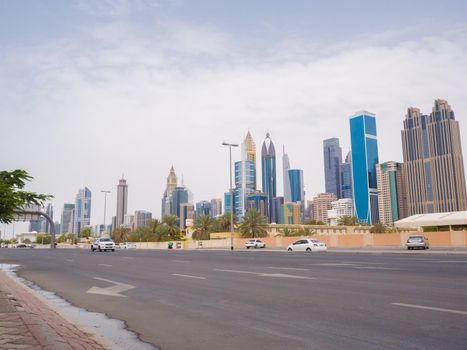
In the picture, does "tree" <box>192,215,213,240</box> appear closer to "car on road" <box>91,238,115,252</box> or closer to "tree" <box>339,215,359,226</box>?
"tree" <box>339,215,359,226</box>

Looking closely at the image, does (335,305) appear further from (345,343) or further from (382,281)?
(382,281)

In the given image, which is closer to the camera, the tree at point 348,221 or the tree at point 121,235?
the tree at point 348,221

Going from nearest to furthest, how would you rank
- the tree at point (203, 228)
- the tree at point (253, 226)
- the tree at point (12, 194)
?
the tree at point (12, 194) < the tree at point (253, 226) < the tree at point (203, 228)

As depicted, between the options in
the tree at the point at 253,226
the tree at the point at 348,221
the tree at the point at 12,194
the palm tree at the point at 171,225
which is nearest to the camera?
the tree at the point at 12,194

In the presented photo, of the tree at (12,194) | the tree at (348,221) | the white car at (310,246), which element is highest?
the tree at (348,221)

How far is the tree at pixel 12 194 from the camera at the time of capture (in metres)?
22.4

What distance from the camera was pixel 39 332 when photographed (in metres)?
6.35

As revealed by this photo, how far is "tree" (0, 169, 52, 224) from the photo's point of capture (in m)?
22.4

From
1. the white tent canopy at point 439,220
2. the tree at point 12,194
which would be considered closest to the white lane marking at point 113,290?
the tree at point 12,194

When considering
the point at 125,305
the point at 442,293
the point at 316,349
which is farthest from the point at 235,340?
the point at 442,293

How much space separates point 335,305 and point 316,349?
324cm

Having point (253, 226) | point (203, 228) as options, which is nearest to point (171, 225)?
point (203, 228)

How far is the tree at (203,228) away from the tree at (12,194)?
257 ft

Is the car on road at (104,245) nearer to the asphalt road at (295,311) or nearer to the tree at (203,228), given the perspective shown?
the asphalt road at (295,311)
